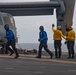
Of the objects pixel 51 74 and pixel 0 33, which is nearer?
pixel 51 74

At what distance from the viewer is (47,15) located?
47406 mm

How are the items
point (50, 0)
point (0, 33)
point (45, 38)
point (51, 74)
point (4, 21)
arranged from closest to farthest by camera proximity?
1. point (51, 74)
2. point (45, 38)
3. point (0, 33)
4. point (4, 21)
5. point (50, 0)

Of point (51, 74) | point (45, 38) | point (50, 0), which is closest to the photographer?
point (51, 74)

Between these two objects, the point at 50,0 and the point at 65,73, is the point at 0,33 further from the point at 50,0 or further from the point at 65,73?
the point at 50,0

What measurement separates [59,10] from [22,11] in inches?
310

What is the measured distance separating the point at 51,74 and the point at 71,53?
8080 millimetres

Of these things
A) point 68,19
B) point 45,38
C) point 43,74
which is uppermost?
point 68,19

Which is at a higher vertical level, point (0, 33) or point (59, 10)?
point (59, 10)

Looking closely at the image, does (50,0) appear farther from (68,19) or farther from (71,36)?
(71,36)

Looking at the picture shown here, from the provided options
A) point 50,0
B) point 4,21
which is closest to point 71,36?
point 4,21

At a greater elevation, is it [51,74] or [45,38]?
[45,38]

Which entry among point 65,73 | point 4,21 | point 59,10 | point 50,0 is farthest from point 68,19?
point 65,73

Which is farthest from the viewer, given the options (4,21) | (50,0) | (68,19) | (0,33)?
(50,0)

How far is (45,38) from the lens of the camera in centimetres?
1847
